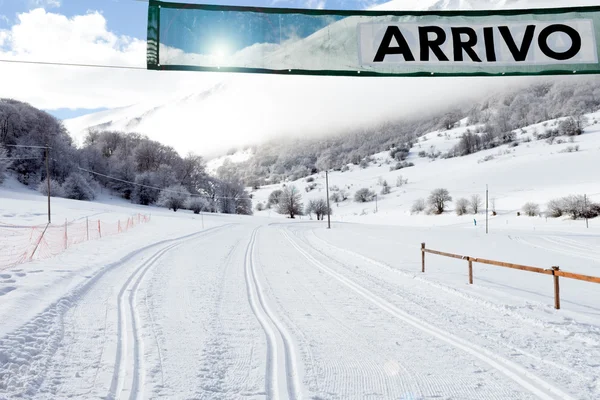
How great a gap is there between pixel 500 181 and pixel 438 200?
20.2 metres

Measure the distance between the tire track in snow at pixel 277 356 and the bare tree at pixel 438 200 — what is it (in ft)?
245

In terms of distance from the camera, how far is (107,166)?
256ft

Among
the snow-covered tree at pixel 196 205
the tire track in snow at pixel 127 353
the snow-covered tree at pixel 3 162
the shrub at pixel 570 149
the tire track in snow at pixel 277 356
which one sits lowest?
the tire track in snow at pixel 277 356

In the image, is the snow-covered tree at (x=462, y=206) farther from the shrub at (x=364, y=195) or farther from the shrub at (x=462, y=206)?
the shrub at (x=364, y=195)

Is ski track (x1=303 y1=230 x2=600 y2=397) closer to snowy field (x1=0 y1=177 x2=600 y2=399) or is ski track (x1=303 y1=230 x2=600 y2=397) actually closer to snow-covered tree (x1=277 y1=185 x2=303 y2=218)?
snowy field (x1=0 y1=177 x2=600 y2=399)

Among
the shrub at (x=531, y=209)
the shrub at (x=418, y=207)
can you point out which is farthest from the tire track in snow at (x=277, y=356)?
the shrub at (x=418, y=207)

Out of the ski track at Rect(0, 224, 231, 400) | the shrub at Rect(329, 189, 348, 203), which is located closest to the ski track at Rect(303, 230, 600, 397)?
the ski track at Rect(0, 224, 231, 400)

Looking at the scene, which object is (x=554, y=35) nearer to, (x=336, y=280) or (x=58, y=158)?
(x=336, y=280)

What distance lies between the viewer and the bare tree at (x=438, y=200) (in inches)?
3038

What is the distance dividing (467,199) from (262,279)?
242ft

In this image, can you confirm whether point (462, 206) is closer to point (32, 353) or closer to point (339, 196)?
point (339, 196)

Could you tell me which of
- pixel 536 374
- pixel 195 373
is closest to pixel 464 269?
pixel 536 374

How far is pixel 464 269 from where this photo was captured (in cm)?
1292

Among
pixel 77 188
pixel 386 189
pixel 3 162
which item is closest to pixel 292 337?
pixel 77 188
